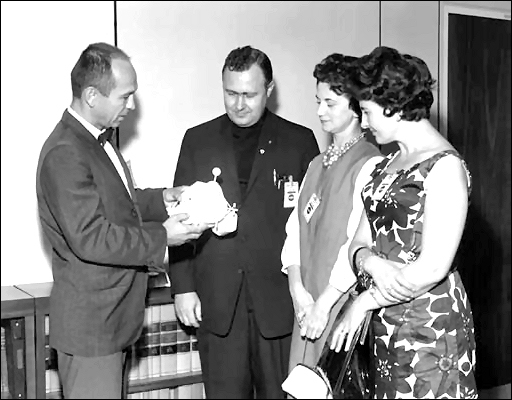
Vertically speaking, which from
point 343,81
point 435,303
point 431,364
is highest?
point 343,81

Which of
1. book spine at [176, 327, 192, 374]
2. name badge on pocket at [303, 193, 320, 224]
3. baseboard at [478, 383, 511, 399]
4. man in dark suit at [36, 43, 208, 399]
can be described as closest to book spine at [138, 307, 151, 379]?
book spine at [176, 327, 192, 374]

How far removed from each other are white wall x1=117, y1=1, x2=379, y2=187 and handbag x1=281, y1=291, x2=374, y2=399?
3.84 ft

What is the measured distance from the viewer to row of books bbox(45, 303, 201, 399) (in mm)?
2842

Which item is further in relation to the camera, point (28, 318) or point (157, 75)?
point (157, 75)

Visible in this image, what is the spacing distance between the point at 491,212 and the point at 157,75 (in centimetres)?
200

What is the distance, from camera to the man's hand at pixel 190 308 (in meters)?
2.57

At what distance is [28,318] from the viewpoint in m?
2.50

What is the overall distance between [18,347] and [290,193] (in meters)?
1.11

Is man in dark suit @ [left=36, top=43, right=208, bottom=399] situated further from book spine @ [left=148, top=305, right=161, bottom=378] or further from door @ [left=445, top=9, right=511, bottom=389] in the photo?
door @ [left=445, top=9, right=511, bottom=389]

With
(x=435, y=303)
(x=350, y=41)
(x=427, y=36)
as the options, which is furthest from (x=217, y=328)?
(x=427, y=36)

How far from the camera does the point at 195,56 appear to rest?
294 cm

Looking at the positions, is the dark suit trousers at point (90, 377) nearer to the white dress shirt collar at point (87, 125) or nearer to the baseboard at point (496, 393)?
the white dress shirt collar at point (87, 125)

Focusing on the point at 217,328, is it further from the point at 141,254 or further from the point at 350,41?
the point at 350,41

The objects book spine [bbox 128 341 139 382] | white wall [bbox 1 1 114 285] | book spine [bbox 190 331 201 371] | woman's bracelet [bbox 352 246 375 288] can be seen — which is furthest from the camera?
book spine [bbox 190 331 201 371]
